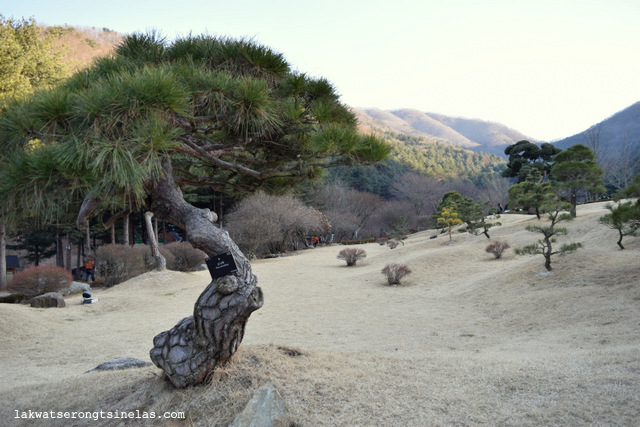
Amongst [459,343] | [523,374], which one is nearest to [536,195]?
[459,343]

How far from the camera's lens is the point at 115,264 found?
14.6 meters

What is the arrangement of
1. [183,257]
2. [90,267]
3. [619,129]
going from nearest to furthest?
[90,267] < [183,257] < [619,129]

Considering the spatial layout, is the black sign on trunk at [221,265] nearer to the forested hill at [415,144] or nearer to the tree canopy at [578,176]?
the forested hill at [415,144]

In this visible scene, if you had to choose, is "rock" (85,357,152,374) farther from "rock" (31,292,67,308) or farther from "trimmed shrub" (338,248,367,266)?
"trimmed shrub" (338,248,367,266)

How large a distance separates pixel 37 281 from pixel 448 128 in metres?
157

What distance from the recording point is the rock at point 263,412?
2553 millimetres

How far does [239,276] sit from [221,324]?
379 mm

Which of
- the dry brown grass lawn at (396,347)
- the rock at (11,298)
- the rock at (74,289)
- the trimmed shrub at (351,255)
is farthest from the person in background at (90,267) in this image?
the trimmed shrub at (351,255)

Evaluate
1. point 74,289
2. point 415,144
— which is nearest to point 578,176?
point 74,289

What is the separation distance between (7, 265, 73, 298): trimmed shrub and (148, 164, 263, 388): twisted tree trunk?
964 centimetres

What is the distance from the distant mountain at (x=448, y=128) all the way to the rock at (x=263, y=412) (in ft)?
404

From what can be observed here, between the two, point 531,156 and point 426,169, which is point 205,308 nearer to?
point 531,156

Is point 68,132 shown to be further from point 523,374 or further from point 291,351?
point 523,374

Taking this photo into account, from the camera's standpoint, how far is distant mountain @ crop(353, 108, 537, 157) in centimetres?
12606
